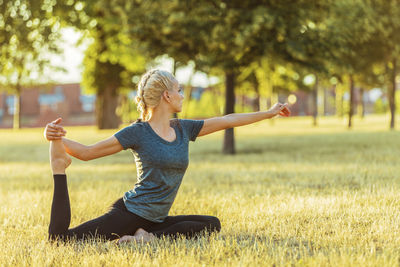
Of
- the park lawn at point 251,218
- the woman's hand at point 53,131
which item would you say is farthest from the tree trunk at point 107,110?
the woman's hand at point 53,131

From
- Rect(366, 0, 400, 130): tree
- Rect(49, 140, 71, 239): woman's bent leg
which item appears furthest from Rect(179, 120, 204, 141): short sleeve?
Rect(366, 0, 400, 130): tree

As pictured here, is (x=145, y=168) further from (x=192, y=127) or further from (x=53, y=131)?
(x=53, y=131)

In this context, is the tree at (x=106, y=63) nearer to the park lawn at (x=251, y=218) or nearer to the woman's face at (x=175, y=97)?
the park lawn at (x=251, y=218)

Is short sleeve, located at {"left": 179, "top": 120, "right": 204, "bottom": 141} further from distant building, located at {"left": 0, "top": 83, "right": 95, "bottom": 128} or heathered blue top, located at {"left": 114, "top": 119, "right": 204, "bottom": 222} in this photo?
distant building, located at {"left": 0, "top": 83, "right": 95, "bottom": 128}

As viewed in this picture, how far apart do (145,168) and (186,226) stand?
69 centimetres

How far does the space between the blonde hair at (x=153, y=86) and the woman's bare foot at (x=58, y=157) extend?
80cm

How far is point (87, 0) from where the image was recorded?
734 inches

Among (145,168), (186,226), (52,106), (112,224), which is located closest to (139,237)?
(112,224)

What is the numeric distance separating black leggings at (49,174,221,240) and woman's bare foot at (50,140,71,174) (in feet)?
0.24

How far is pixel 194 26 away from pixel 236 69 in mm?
2066

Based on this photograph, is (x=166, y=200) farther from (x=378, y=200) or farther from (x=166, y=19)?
(x=166, y=19)

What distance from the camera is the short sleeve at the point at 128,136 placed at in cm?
390

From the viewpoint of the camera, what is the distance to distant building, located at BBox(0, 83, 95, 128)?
3120 inches

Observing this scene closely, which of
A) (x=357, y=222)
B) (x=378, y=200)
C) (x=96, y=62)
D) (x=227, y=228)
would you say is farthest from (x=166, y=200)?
(x=96, y=62)
